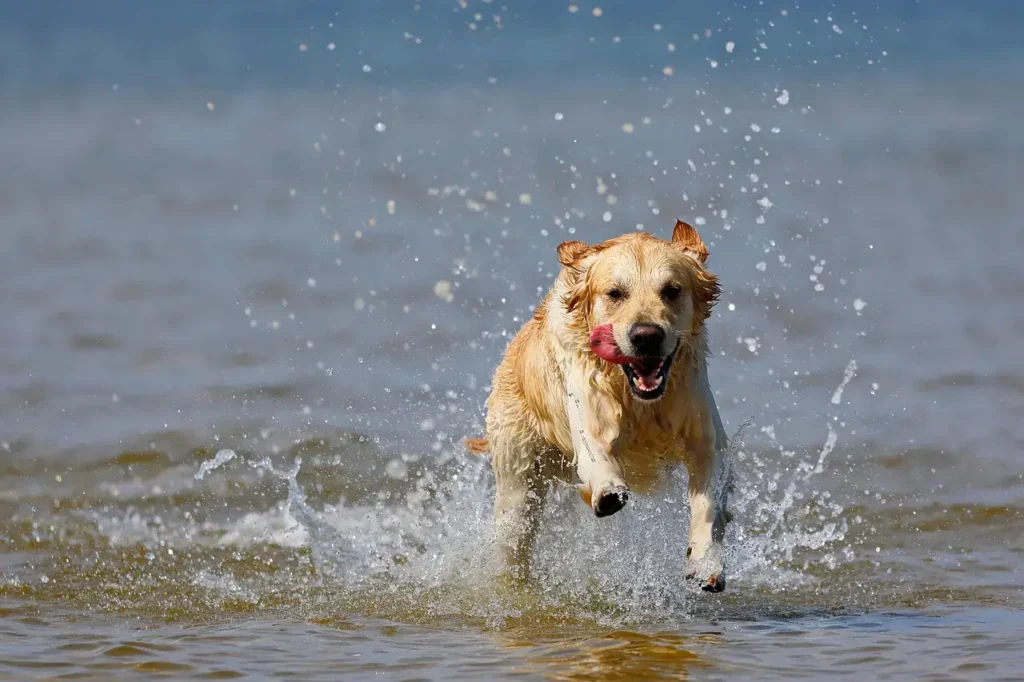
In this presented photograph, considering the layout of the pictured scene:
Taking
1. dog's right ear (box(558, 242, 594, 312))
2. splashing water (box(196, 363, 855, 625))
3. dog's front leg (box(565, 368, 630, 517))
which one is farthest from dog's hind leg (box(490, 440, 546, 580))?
dog's right ear (box(558, 242, 594, 312))

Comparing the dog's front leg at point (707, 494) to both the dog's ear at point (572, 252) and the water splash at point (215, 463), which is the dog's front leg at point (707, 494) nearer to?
the dog's ear at point (572, 252)

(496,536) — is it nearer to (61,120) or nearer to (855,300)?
(855,300)

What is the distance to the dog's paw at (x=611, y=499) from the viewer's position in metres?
6.05

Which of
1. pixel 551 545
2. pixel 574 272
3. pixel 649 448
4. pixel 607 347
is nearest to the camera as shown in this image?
pixel 607 347

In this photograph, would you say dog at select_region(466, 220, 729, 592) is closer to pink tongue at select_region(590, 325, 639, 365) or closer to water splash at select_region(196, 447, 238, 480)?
pink tongue at select_region(590, 325, 639, 365)

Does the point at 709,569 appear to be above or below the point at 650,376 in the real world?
below

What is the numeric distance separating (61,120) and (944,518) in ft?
71.0

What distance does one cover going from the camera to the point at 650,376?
6137 mm

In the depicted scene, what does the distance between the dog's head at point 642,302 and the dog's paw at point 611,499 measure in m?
0.41

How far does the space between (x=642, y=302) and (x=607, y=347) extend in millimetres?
254

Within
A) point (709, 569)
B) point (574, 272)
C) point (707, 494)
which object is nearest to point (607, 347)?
point (574, 272)

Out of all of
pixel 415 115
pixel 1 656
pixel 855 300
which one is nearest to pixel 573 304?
pixel 1 656

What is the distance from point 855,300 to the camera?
13.9m

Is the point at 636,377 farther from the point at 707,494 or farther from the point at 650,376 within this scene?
the point at 707,494
